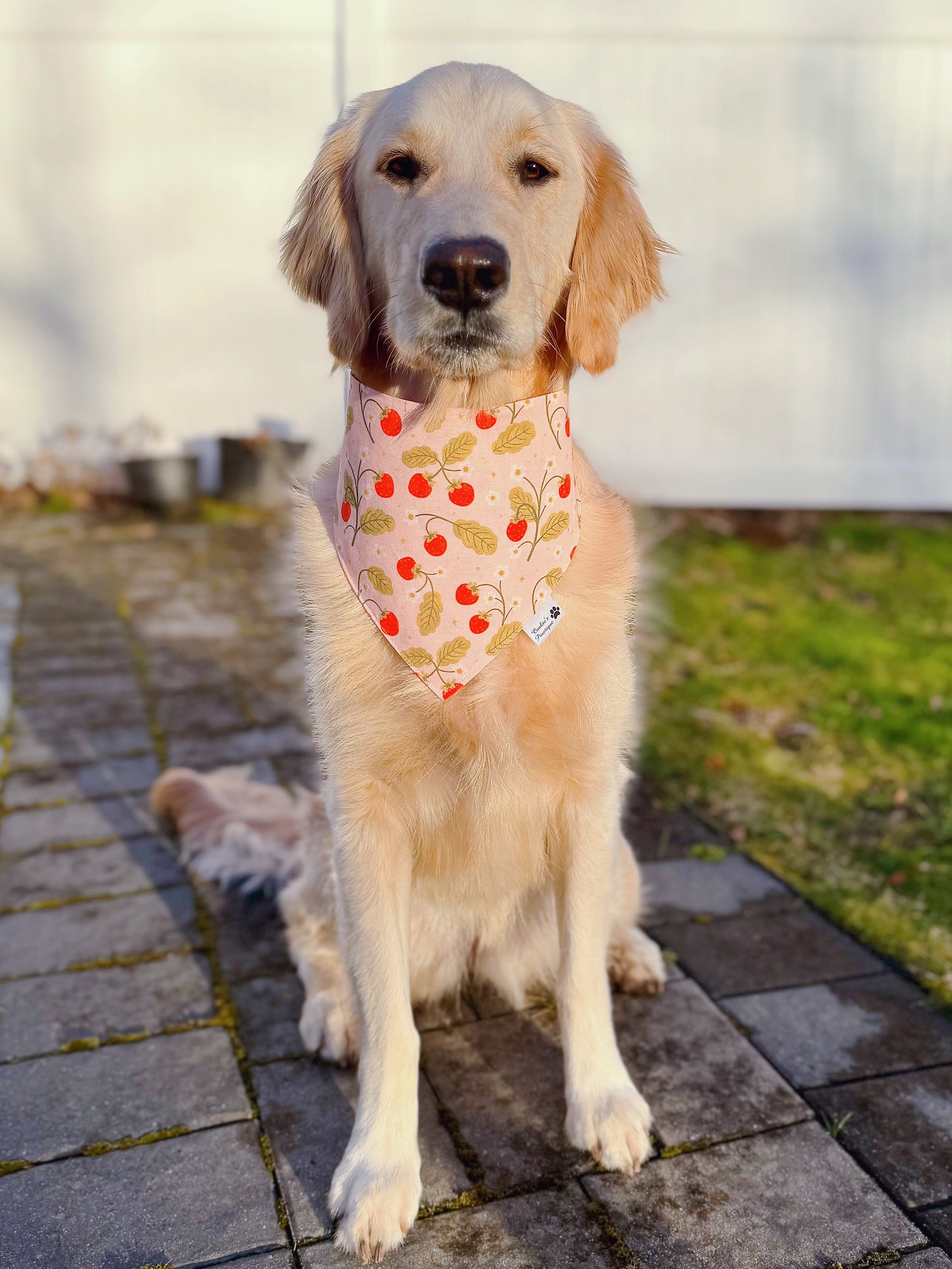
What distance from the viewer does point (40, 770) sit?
3631 millimetres

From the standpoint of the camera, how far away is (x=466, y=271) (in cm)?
171

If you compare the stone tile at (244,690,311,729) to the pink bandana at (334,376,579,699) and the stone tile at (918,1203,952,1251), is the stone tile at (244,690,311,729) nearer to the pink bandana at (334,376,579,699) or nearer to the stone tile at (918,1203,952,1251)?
the pink bandana at (334,376,579,699)

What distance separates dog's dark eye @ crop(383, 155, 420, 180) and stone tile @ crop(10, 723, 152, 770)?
2.44 meters

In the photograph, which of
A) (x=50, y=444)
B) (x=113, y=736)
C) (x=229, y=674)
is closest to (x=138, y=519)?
(x=50, y=444)

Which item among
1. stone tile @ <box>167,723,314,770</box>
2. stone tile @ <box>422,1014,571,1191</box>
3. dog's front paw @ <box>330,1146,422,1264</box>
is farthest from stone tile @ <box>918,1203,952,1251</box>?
stone tile @ <box>167,723,314,770</box>

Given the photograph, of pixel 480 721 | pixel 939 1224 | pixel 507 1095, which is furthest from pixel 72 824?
pixel 939 1224

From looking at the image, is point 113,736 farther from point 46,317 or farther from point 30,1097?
point 46,317

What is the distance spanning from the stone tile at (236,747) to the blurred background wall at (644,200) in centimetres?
355

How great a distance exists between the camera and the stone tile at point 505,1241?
1.72 m

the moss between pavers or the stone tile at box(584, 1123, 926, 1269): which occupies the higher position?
the stone tile at box(584, 1123, 926, 1269)

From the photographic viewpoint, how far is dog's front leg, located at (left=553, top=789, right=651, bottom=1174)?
200 centimetres

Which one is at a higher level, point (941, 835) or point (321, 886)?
point (321, 886)

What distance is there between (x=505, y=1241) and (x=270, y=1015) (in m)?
0.80

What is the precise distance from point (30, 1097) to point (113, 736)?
1.89 m
